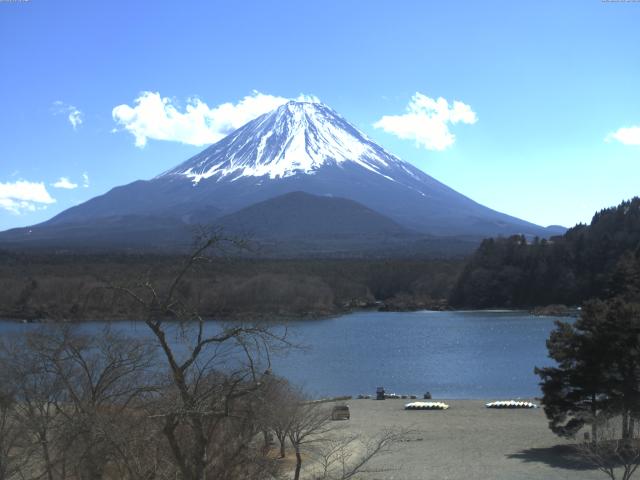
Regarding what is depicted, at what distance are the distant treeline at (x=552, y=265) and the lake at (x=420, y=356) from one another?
8.32 m

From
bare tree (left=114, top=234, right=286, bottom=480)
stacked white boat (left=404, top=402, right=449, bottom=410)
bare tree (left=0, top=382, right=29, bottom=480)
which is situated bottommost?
stacked white boat (left=404, top=402, right=449, bottom=410)

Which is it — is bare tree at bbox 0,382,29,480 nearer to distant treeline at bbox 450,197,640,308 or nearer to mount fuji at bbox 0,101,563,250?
distant treeline at bbox 450,197,640,308

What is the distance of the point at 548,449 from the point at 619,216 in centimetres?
5584

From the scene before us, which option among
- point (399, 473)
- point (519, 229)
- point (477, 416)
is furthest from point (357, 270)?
point (519, 229)

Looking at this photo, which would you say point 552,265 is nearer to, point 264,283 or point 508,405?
point 264,283

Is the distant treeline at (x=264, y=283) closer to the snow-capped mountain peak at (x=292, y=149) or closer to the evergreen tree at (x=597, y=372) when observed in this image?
the evergreen tree at (x=597, y=372)

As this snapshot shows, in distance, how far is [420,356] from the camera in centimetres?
3712

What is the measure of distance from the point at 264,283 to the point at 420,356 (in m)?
25.1

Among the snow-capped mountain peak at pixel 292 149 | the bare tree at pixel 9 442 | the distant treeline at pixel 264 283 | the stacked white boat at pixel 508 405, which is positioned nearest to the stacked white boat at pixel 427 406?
the stacked white boat at pixel 508 405

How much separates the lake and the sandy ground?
10.5 feet

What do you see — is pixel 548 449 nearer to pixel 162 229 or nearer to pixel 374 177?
pixel 162 229

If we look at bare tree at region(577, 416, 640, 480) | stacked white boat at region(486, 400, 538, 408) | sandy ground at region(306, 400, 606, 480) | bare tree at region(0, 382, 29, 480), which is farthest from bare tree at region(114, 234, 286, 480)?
stacked white boat at region(486, 400, 538, 408)

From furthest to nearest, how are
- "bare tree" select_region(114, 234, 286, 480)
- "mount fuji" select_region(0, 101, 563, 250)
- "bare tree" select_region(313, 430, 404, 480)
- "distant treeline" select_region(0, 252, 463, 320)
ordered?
"mount fuji" select_region(0, 101, 563, 250), "distant treeline" select_region(0, 252, 463, 320), "bare tree" select_region(313, 430, 404, 480), "bare tree" select_region(114, 234, 286, 480)

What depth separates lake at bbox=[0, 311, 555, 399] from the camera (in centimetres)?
2795
